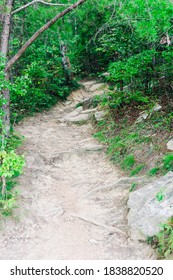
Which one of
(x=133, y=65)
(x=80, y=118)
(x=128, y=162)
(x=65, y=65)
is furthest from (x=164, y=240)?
(x=65, y=65)

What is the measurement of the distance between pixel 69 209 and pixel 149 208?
6.75 feet

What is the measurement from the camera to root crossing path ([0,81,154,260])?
5746mm

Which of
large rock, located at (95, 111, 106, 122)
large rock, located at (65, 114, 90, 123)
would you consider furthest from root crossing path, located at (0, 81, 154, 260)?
large rock, located at (65, 114, 90, 123)

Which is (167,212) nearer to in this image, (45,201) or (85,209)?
(85,209)

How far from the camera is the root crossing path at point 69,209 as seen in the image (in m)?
5.75

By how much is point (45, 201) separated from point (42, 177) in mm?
1256

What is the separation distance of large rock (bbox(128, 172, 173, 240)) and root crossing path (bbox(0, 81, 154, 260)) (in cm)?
23

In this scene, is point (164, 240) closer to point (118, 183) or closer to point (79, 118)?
point (118, 183)

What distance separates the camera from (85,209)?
7137 millimetres

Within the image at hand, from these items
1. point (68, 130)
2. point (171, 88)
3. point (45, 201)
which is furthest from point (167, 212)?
point (68, 130)

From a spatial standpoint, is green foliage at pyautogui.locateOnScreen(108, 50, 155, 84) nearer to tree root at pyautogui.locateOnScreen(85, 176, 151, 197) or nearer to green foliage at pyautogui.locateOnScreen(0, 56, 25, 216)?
tree root at pyautogui.locateOnScreen(85, 176, 151, 197)

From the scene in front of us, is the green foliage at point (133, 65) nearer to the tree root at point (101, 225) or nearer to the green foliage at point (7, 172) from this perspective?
the green foliage at point (7, 172)

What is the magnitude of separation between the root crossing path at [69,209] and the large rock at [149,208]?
9.0 inches
